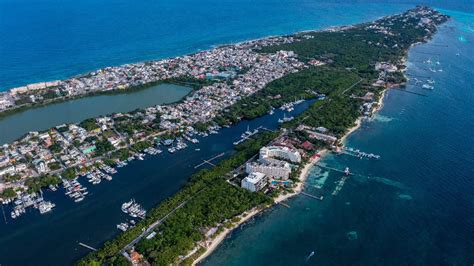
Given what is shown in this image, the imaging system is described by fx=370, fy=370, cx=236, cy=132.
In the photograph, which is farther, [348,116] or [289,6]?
[289,6]

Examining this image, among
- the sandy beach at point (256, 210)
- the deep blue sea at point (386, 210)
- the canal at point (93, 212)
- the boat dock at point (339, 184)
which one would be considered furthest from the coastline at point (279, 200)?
the canal at point (93, 212)

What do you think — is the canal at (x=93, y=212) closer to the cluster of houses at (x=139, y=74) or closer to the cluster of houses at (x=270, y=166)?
the cluster of houses at (x=270, y=166)

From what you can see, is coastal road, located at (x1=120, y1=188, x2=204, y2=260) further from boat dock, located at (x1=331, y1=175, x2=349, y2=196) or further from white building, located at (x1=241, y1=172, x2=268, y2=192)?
boat dock, located at (x1=331, y1=175, x2=349, y2=196)

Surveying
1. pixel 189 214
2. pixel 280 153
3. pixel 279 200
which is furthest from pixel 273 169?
pixel 189 214

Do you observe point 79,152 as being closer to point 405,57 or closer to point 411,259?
point 411,259

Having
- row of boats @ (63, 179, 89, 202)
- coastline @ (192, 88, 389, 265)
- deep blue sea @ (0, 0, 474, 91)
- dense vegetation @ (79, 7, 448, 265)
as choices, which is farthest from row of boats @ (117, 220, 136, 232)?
deep blue sea @ (0, 0, 474, 91)

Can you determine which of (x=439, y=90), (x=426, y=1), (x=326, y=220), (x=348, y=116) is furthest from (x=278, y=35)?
(x=426, y=1)

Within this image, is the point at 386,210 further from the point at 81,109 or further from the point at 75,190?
the point at 81,109
